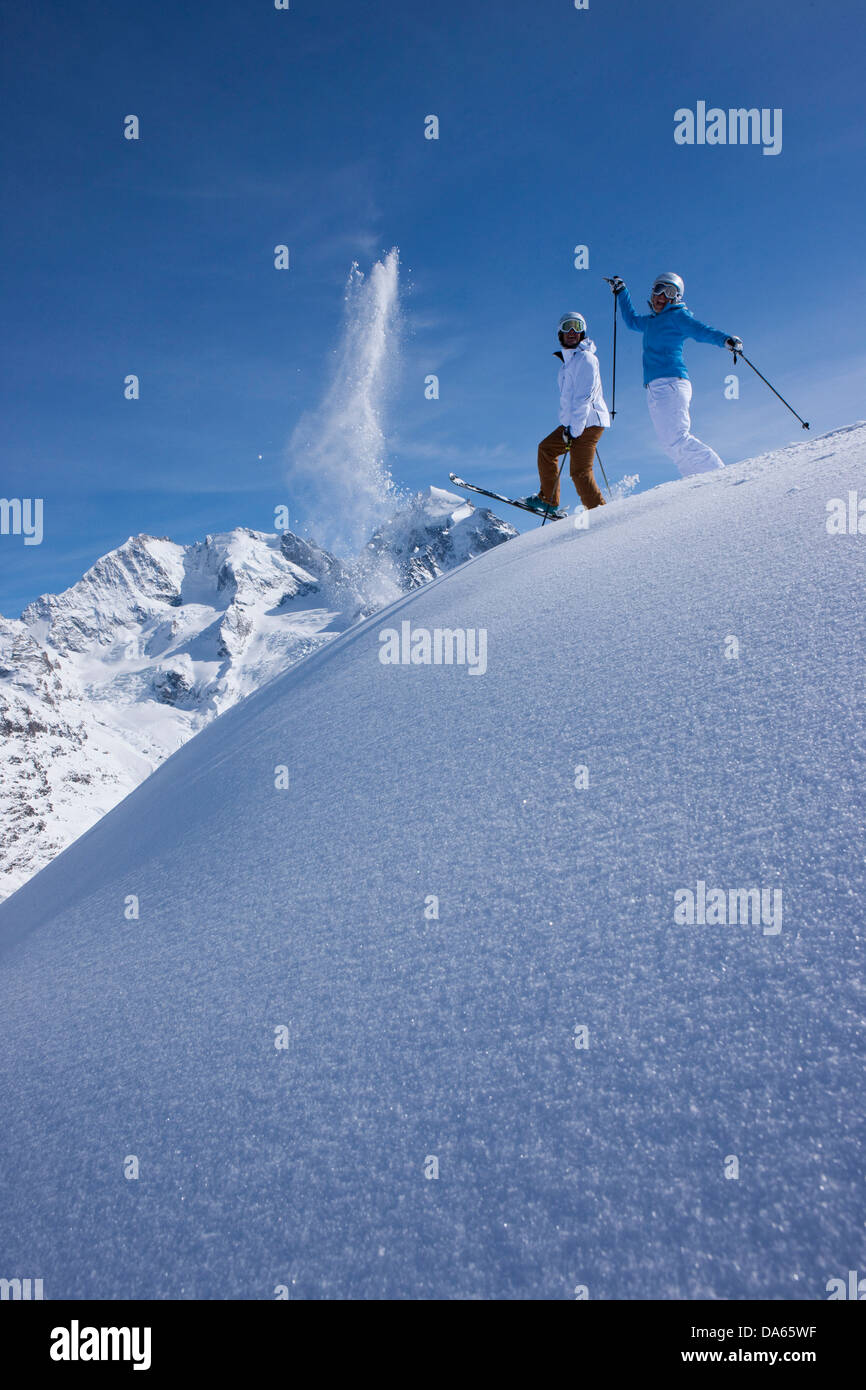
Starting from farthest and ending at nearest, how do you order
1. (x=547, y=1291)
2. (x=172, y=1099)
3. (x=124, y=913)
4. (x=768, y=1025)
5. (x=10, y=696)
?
(x=10, y=696) → (x=124, y=913) → (x=172, y=1099) → (x=768, y=1025) → (x=547, y=1291)

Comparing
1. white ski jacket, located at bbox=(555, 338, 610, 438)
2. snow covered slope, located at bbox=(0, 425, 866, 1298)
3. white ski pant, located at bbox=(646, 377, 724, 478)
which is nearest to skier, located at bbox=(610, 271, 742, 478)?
white ski pant, located at bbox=(646, 377, 724, 478)

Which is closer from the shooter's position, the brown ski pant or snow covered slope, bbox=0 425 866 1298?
snow covered slope, bbox=0 425 866 1298

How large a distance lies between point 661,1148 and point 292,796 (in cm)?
210

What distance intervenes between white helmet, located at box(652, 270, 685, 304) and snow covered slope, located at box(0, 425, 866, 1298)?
6.16 meters

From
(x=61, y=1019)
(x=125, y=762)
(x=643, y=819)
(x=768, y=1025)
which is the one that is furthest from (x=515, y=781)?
(x=125, y=762)

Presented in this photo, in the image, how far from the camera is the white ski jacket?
7402 millimetres

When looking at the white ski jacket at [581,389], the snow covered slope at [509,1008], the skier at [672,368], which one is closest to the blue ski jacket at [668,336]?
the skier at [672,368]

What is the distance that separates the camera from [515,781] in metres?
2.21

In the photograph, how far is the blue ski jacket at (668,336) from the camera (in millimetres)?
7339

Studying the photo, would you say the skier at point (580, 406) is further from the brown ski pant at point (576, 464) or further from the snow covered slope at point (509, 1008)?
the snow covered slope at point (509, 1008)

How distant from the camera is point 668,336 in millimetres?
7477

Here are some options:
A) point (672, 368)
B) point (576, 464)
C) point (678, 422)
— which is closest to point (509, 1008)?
point (576, 464)

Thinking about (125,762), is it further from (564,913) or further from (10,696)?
(564,913)

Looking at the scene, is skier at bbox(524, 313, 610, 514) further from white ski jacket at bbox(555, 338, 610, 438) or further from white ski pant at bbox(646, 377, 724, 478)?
white ski pant at bbox(646, 377, 724, 478)
